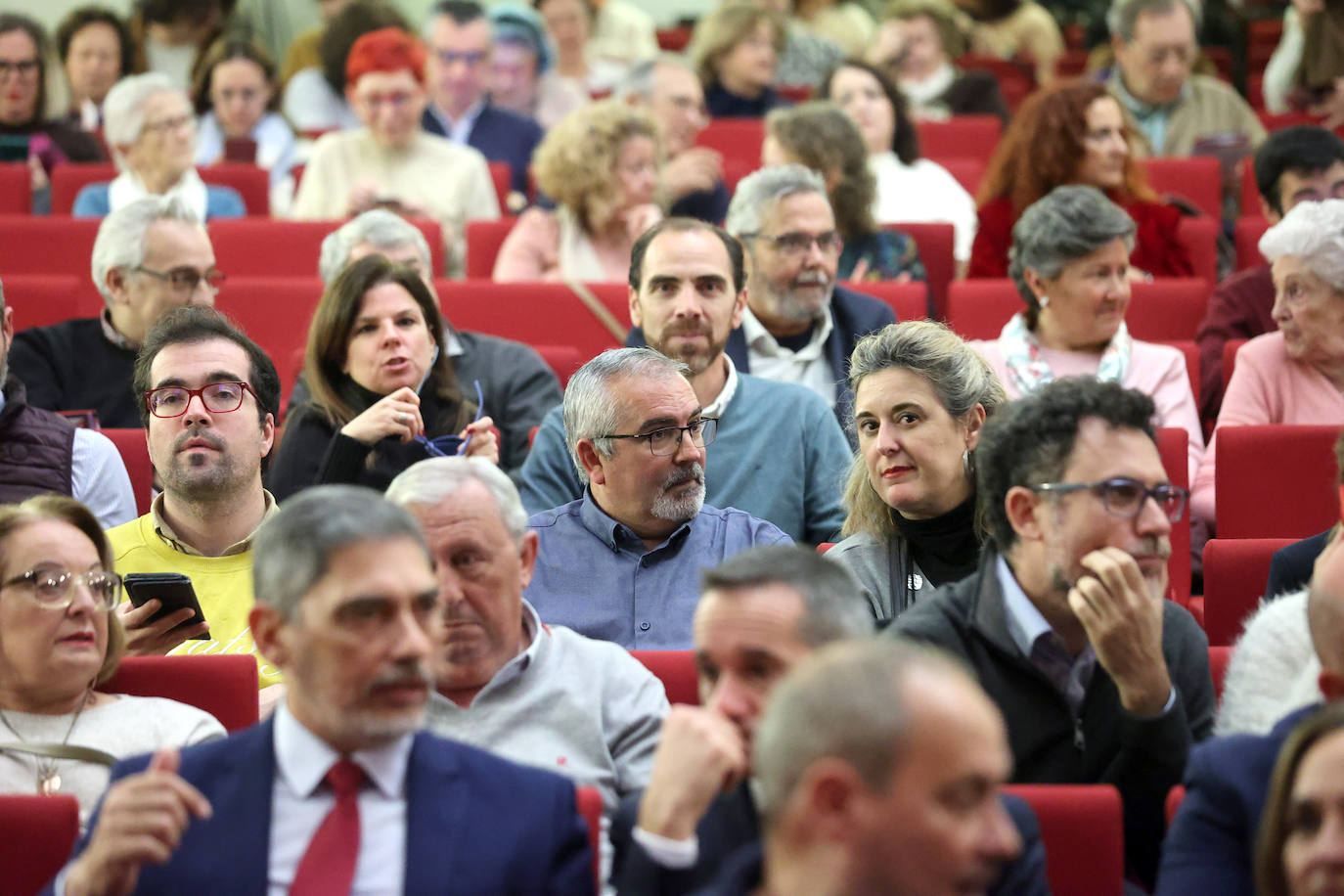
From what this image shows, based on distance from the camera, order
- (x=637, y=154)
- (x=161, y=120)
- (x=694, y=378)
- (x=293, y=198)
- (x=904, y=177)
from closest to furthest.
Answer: (x=694, y=378) < (x=637, y=154) < (x=161, y=120) < (x=904, y=177) < (x=293, y=198)

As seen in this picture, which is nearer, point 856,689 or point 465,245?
point 856,689

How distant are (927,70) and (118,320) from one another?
3873 millimetres

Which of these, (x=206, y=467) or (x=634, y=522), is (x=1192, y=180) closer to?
(x=634, y=522)

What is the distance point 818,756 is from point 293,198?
5.06 metres

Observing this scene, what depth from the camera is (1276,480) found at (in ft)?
10.8

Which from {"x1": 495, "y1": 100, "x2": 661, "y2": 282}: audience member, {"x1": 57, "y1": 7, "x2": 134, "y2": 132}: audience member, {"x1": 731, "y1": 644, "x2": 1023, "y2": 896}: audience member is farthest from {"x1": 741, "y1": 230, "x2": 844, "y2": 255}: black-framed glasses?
{"x1": 57, "y1": 7, "x2": 134, "y2": 132}: audience member

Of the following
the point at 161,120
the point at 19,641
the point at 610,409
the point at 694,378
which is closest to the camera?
the point at 19,641

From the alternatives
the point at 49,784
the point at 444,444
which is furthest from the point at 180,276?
the point at 49,784

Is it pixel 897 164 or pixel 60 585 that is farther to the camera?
pixel 897 164

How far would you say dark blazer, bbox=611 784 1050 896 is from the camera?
6.06 ft

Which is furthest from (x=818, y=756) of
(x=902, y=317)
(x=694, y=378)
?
(x=902, y=317)

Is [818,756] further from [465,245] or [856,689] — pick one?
[465,245]

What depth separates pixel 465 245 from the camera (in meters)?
5.47

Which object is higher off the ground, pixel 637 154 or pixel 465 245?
pixel 637 154
